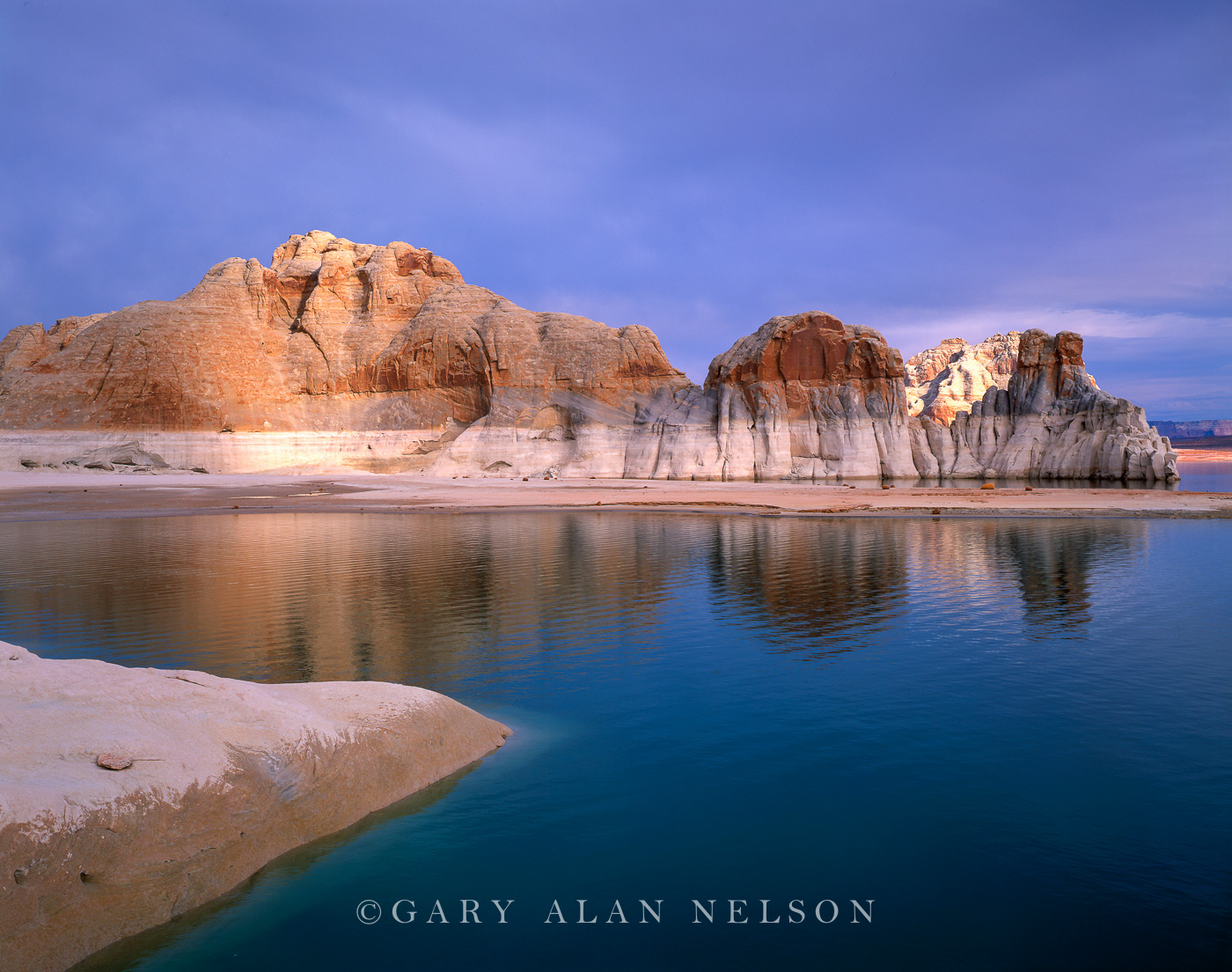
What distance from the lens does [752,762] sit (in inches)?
287

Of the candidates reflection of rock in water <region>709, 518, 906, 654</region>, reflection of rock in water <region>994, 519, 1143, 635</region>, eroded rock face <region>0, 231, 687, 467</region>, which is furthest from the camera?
eroded rock face <region>0, 231, 687, 467</region>

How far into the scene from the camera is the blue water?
189 inches

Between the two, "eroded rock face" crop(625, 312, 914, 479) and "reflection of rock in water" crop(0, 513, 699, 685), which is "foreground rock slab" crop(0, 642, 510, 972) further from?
"eroded rock face" crop(625, 312, 914, 479)

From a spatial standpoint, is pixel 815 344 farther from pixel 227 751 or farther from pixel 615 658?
pixel 227 751

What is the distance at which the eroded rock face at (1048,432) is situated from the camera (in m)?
64.5

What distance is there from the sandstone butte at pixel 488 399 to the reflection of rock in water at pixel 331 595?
44.3 m

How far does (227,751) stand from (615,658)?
6.16 meters

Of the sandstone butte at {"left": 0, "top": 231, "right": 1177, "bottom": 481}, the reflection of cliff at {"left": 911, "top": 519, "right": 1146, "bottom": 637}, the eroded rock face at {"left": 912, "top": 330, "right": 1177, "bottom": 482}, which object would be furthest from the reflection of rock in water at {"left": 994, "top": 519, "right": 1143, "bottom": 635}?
the eroded rock face at {"left": 912, "top": 330, "right": 1177, "bottom": 482}

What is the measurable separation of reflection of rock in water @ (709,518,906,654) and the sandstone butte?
41.9 meters

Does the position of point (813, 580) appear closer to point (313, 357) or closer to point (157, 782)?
point (157, 782)

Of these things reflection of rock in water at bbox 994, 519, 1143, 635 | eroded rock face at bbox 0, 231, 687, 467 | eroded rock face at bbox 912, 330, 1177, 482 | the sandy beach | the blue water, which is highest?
eroded rock face at bbox 0, 231, 687, 467

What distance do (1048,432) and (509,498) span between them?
185 feet

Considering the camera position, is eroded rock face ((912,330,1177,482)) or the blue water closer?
the blue water

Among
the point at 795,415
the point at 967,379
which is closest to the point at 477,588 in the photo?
the point at 795,415
